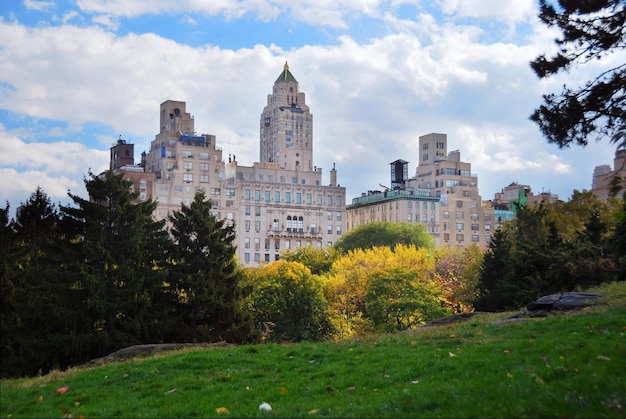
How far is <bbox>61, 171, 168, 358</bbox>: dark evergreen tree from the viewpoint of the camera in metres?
38.5

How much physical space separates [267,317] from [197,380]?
53584mm

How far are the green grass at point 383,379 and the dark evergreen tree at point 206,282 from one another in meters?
21.1

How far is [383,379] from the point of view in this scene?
1628 centimetres

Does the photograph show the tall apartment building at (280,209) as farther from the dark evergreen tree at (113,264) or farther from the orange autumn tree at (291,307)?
the dark evergreen tree at (113,264)

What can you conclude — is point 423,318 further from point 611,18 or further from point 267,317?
point 611,18

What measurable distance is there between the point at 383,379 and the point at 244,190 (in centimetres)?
15559

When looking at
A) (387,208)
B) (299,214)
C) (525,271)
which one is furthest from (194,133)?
(525,271)

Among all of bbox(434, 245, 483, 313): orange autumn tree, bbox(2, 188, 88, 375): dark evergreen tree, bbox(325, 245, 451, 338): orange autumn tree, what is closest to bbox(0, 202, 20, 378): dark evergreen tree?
bbox(2, 188, 88, 375): dark evergreen tree

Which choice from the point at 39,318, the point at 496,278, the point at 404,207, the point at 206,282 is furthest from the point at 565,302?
the point at 404,207

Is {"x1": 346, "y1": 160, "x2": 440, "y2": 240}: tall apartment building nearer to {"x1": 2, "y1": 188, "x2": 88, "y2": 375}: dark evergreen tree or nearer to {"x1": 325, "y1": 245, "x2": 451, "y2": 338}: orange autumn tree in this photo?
{"x1": 325, "y1": 245, "x2": 451, "y2": 338}: orange autumn tree

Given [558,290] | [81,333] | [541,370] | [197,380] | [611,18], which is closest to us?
[541,370]

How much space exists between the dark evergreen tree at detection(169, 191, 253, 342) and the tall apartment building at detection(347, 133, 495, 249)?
134234 mm

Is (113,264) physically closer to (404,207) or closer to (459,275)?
(459,275)

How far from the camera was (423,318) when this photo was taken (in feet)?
223
